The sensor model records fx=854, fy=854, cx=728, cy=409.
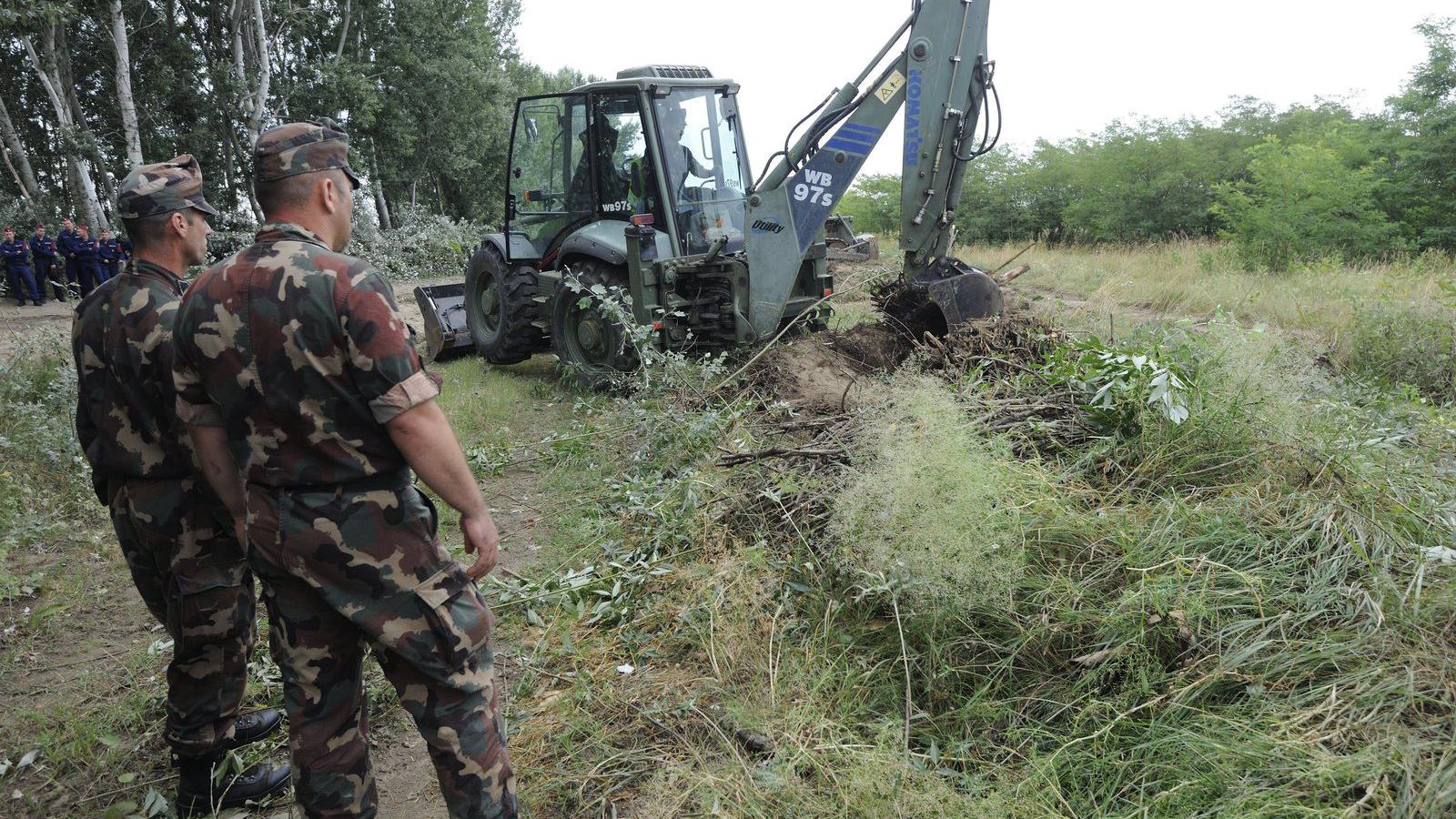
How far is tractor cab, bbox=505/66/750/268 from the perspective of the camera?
713cm

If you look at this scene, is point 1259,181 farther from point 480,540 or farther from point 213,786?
point 213,786

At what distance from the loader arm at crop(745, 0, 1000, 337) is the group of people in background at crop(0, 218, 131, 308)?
13948mm

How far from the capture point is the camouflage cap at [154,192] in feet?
8.96

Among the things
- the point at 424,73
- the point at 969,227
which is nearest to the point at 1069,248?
the point at 969,227

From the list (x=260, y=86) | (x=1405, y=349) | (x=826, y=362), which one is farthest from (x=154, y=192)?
(x=260, y=86)

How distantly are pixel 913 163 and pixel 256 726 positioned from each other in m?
5.33

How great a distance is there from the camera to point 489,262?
867 centimetres

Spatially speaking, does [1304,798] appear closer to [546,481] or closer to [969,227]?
[546,481]

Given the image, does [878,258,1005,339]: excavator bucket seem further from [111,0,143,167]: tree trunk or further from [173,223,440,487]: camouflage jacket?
[111,0,143,167]: tree trunk

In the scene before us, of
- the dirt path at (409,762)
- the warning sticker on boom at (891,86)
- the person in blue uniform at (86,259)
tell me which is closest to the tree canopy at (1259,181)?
the warning sticker on boom at (891,86)

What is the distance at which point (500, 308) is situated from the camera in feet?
27.4

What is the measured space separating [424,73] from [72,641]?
981 inches

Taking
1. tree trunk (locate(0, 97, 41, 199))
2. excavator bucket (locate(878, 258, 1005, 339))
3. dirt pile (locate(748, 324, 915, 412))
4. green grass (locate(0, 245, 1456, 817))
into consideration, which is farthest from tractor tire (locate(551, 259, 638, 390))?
tree trunk (locate(0, 97, 41, 199))

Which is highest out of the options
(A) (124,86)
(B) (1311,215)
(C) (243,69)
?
(C) (243,69)
